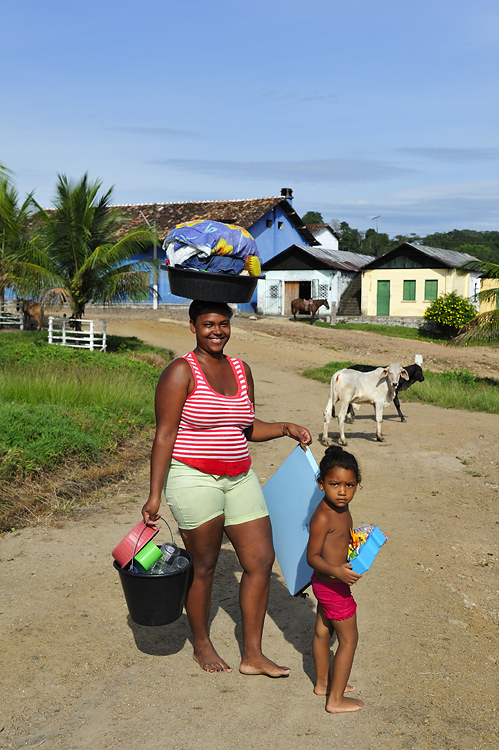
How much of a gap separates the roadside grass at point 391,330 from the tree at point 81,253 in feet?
41.2

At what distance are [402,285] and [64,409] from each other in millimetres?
27228

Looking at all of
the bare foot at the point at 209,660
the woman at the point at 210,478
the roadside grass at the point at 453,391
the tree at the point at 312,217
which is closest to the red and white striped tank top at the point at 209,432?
the woman at the point at 210,478

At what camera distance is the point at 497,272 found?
16516mm

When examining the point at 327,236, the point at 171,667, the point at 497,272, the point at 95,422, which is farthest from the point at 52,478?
the point at 327,236

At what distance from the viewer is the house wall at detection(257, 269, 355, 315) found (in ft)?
112

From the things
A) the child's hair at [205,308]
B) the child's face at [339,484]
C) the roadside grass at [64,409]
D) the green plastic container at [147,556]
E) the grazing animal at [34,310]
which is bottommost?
the roadside grass at [64,409]

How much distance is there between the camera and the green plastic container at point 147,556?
136 inches

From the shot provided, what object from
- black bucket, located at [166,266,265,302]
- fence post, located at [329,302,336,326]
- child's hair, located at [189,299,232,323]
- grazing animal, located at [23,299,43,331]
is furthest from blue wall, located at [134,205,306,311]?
black bucket, located at [166,266,265,302]

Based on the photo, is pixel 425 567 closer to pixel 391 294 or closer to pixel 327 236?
pixel 391 294

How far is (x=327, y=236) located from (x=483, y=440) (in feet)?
137

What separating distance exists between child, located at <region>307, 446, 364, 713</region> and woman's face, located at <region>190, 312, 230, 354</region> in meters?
0.84

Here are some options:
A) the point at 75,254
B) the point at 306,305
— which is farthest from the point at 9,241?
the point at 306,305

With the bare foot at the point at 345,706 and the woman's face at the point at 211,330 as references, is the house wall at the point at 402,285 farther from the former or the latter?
the bare foot at the point at 345,706

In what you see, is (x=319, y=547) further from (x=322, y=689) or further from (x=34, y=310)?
(x=34, y=310)
